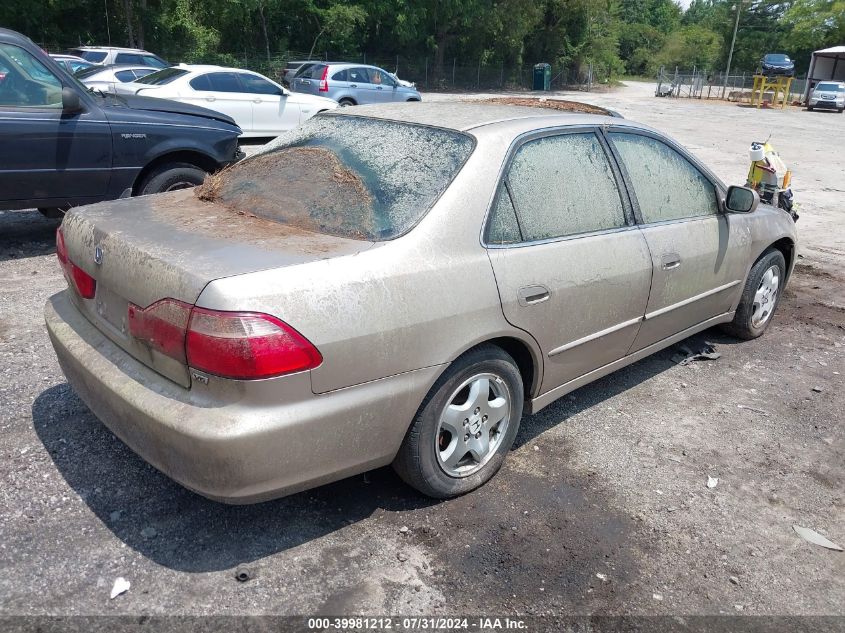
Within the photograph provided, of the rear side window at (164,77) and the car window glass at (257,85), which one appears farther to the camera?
the car window glass at (257,85)

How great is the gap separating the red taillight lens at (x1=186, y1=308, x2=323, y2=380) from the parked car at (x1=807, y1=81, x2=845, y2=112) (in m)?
39.9

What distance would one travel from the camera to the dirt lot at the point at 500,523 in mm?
2689

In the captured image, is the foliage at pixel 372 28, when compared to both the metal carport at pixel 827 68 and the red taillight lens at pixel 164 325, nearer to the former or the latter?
the metal carport at pixel 827 68

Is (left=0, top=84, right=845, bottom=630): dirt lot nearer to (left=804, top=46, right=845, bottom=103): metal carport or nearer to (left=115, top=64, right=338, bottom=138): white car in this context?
(left=115, top=64, right=338, bottom=138): white car

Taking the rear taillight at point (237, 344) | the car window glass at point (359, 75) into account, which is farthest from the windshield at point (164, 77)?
the rear taillight at point (237, 344)

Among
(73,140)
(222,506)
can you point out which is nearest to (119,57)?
(73,140)

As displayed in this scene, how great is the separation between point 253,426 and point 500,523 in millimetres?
1249

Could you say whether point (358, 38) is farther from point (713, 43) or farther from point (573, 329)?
point (713, 43)

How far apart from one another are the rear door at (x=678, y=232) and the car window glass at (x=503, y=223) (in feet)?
3.18

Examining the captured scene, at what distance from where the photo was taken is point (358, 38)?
40.1m

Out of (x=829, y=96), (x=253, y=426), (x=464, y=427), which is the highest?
(x=829, y=96)

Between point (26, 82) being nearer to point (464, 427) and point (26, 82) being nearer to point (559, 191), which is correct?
point (559, 191)

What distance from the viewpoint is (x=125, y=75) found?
55.1 ft

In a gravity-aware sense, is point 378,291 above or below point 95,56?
below
